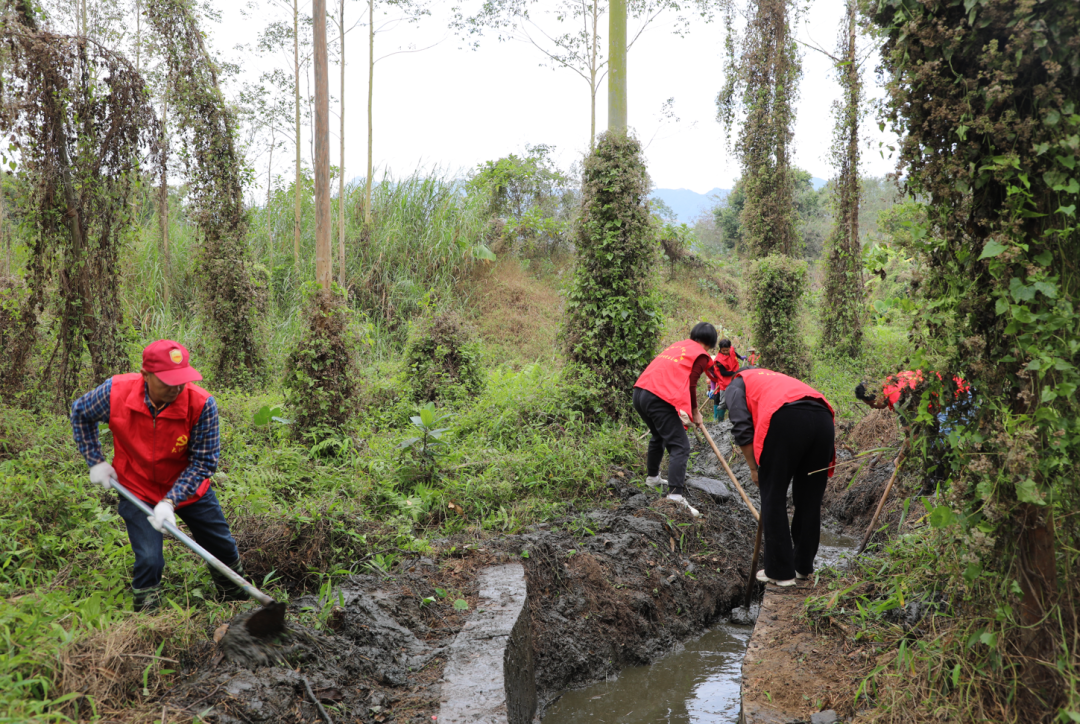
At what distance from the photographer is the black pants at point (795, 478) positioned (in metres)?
3.98

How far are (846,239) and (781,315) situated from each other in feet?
11.8

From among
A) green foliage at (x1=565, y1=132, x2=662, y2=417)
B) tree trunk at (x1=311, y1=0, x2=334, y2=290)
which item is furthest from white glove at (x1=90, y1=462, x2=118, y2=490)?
tree trunk at (x1=311, y1=0, x2=334, y2=290)

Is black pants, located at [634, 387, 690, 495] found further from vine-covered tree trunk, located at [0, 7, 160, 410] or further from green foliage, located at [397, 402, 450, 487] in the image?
vine-covered tree trunk, located at [0, 7, 160, 410]

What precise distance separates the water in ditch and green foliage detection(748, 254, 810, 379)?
688cm

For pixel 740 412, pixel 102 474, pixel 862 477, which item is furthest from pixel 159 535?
pixel 862 477

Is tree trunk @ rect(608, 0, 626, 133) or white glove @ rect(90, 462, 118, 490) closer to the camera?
white glove @ rect(90, 462, 118, 490)

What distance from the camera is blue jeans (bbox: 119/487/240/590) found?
3.40 meters

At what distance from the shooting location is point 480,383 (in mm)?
8750

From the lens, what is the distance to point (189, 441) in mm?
3510

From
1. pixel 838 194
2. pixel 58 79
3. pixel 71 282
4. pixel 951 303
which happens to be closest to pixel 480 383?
pixel 71 282

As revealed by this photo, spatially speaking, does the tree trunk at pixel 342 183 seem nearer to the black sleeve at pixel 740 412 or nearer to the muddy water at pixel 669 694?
the black sleeve at pixel 740 412

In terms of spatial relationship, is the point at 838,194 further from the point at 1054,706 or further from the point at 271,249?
the point at 1054,706

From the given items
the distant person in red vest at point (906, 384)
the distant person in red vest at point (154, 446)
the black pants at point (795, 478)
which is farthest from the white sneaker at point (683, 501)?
the distant person in red vest at point (154, 446)

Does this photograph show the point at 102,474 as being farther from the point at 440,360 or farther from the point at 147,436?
the point at 440,360
